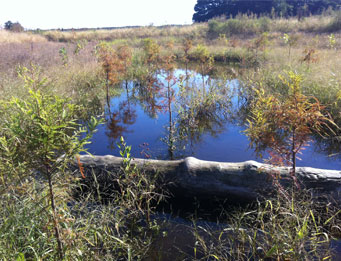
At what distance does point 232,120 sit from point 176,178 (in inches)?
138

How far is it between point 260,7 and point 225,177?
3862cm

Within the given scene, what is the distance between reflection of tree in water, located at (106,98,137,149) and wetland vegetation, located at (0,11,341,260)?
0.04m

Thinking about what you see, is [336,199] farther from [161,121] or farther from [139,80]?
[139,80]

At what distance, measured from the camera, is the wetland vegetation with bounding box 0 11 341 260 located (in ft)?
6.52

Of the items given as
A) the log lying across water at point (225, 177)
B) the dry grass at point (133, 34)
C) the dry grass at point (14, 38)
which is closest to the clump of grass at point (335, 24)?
the dry grass at point (133, 34)

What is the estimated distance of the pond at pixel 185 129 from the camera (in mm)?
5018

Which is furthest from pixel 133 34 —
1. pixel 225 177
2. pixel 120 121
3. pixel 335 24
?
pixel 225 177

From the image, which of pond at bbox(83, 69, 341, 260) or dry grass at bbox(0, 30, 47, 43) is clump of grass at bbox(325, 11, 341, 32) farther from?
dry grass at bbox(0, 30, 47, 43)

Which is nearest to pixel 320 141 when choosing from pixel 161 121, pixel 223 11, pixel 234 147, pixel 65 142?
pixel 234 147

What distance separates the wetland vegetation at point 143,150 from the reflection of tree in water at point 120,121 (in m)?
0.04

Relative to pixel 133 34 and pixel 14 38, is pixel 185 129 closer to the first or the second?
pixel 14 38

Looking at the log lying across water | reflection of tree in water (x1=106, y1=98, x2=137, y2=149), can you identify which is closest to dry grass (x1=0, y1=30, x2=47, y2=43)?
reflection of tree in water (x1=106, y1=98, x2=137, y2=149)

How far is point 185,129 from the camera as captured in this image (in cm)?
613

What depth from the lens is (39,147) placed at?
6.01ft
